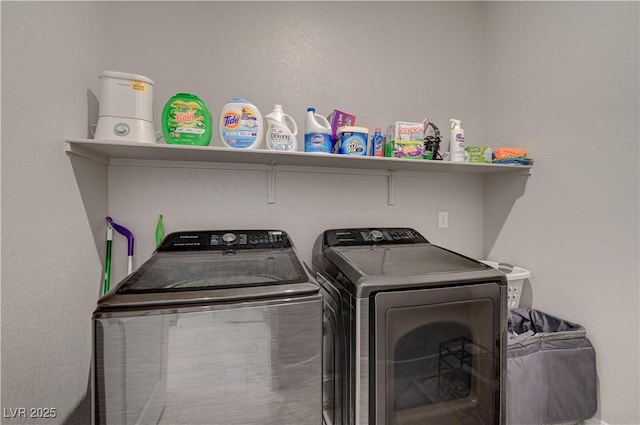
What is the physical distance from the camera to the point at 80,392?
47.1 inches

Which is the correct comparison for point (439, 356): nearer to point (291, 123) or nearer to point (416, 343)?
point (416, 343)

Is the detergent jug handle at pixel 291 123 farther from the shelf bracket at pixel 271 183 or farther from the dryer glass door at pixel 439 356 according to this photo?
the dryer glass door at pixel 439 356

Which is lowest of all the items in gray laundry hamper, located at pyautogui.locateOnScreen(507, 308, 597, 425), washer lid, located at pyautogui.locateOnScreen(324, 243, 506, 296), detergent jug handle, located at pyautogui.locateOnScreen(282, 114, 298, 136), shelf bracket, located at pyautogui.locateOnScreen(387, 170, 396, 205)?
gray laundry hamper, located at pyautogui.locateOnScreen(507, 308, 597, 425)

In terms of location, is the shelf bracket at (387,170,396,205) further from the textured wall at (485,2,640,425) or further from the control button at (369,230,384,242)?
the textured wall at (485,2,640,425)

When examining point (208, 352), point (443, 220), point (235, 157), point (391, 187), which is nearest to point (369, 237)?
point (391, 187)

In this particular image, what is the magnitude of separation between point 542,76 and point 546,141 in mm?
404

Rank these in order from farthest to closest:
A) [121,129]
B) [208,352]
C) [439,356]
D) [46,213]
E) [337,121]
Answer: [337,121]
[121,129]
[439,356]
[46,213]
[208,352]

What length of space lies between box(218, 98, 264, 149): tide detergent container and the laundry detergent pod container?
0.34m

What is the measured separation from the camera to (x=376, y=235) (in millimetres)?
1678

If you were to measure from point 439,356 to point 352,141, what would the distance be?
1.06 metres

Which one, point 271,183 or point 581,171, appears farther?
point 271,183

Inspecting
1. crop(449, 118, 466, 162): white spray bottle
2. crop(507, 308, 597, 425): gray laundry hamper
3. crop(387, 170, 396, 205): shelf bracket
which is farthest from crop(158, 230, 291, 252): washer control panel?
crop(507, 308, 597, 425): gray laundry hamper

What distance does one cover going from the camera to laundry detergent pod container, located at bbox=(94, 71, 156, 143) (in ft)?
4.06

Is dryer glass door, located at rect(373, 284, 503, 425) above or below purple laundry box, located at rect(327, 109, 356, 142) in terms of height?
below
